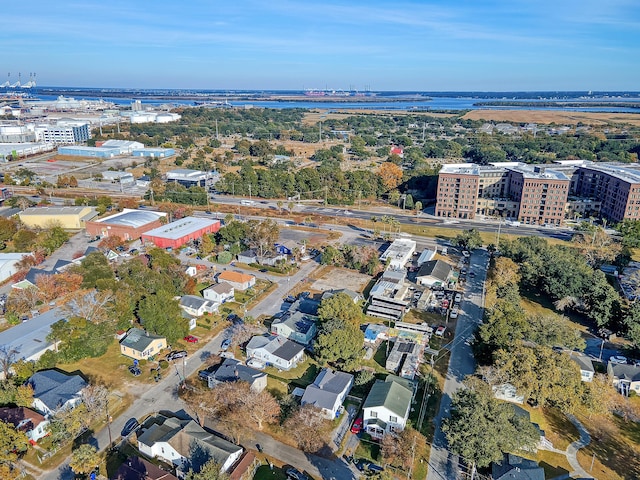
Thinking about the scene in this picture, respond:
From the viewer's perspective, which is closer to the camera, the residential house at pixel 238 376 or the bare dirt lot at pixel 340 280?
the residential house at pixel 238 376

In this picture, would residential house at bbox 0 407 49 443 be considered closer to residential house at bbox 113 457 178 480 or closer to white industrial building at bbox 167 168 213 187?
residential house at bbox 113 457 178 480

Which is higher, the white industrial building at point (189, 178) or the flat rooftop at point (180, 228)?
the white industrial building at point (189, 178)

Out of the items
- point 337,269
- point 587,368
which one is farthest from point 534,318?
point 337,269

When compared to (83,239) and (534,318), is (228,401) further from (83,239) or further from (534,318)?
(83,239)

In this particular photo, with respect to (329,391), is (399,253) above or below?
above

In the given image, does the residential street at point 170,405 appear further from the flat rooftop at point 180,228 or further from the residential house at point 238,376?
the flat rooftop at point 180,228

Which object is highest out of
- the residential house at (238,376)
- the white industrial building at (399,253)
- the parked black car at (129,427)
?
the white industrial building at (399,253)

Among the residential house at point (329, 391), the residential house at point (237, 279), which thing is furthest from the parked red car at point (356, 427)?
the residential house at point (237, 279)

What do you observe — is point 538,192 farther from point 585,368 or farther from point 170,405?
point 170,405

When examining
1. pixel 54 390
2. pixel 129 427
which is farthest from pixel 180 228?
pixel 129 427
